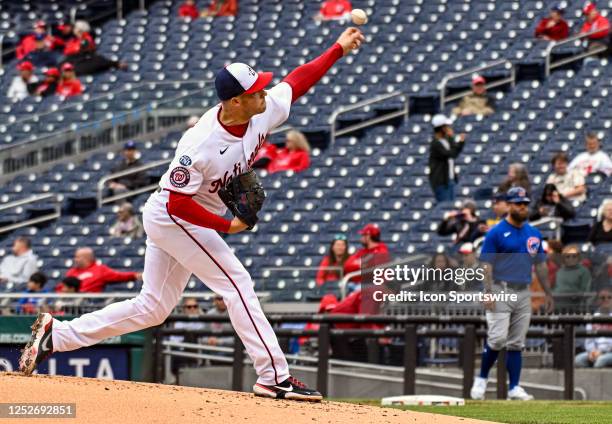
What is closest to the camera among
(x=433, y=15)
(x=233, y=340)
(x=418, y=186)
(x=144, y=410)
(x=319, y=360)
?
(x=144, y=410)

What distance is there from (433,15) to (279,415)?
14913 mm

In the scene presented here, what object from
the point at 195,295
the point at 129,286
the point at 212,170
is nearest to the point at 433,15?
the point at 129,286

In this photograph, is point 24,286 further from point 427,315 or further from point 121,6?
point 121,6

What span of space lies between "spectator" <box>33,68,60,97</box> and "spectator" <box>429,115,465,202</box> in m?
7.93

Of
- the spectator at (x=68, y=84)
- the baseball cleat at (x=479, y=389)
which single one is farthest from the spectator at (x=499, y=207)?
the spectator at (x=68, y=84)

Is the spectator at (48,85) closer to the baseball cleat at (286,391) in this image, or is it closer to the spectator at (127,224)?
the spectator at (127,224)

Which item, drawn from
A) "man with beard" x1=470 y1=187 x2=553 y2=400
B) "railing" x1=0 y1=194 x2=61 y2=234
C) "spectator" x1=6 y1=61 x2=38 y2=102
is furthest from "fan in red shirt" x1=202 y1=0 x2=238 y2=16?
"man with beard" x1=470 y1=187 x2=553 y2=400

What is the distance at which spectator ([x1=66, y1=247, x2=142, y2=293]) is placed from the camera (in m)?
14.8

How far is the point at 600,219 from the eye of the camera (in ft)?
46.4

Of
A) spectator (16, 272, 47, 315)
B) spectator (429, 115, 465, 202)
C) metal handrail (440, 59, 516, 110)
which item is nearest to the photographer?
spectator (16, 272, 47, 315)

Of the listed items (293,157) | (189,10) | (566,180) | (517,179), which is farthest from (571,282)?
(189,10)

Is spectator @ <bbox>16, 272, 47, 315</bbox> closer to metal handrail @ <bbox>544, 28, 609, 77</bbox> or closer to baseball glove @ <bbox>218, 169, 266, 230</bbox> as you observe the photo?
baseball glove @ <bbox>218, 169, 266, 230</bbox>

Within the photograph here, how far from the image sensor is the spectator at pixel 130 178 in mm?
19234

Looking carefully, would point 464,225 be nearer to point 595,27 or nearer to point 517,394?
point 517,394
